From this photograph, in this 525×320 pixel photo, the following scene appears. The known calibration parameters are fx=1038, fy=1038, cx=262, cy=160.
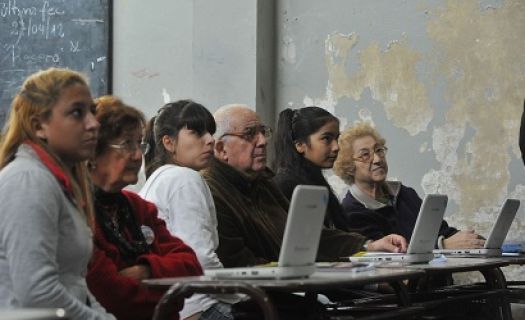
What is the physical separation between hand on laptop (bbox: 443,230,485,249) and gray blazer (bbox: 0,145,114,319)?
3.09 m

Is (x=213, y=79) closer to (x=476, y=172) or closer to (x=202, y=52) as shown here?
(x=202, y=52)

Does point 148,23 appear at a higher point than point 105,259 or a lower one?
higher

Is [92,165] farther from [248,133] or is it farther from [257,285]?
Result: [248,133]

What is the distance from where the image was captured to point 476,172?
20.8 feet

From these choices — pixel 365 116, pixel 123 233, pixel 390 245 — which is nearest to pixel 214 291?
pixel 123 233

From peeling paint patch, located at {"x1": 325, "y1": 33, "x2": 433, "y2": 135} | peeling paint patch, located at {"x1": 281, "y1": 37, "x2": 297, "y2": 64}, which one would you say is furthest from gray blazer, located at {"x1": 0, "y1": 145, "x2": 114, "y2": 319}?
peeling paint patch, located at {"x1": 281, "y1": 37, "x2": 297, "y2": 64}

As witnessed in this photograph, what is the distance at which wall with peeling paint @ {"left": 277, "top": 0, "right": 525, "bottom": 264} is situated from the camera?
6.29 m

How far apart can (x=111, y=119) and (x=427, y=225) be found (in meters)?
1.43

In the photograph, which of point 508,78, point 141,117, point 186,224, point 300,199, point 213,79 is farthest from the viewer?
point 213,79

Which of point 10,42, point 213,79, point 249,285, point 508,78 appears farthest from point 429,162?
point 249,285

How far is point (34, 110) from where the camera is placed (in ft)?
9.02

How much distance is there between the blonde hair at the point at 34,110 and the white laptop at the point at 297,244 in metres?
0.50

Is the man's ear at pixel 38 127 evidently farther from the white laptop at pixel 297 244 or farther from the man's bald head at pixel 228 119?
the man's bald head at pixel 228 119

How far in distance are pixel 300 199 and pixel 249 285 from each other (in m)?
0.33
